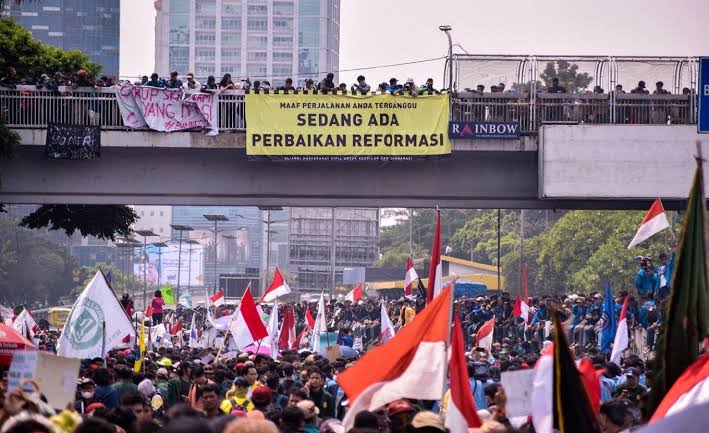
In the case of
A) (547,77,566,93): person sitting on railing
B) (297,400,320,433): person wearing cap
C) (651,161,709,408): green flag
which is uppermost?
(547,77,566,93): person sitting on railing

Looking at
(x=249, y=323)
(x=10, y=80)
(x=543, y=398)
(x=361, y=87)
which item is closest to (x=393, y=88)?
(x=361, y=87)

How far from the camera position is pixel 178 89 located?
3070 centimetres

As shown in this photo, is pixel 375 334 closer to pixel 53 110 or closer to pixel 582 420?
pixel 53 110

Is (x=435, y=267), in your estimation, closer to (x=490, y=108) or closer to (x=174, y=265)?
(x=490, y=108)

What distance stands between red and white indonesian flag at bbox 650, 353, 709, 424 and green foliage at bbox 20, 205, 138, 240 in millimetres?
28739

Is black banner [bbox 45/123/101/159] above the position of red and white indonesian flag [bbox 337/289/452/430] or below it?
above

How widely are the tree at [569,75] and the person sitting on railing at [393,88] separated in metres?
3.21

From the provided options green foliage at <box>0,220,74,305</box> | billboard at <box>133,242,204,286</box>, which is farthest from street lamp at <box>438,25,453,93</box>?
billboard at <box>133,242,204,286</box>

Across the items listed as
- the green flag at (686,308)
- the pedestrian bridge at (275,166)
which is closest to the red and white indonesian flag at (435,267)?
the green flag at (686,308)

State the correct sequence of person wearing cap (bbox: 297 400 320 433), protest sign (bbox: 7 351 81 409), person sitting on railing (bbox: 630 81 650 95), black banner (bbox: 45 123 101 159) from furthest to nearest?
1. person sitting on railing (bbox: 630 81 650 95)
2. black banner (bbox: 45 123 101 159)
3. person wearing cap (bbox: 297 400 320 433)
4. protest sign (bbox: 7 351 81 409)

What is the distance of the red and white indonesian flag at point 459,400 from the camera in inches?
365

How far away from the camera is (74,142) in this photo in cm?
3058

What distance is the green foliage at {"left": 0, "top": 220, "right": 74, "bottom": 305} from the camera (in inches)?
3954

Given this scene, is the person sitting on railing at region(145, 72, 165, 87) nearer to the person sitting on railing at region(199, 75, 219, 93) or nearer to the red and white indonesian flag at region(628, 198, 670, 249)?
the person sitting on railing at region(199, 75, 219, 93)
